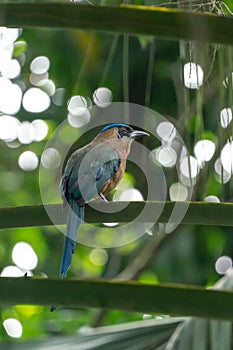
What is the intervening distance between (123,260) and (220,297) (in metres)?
4.97

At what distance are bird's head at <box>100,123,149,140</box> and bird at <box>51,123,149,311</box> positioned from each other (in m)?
0.02

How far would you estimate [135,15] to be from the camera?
1.18 m

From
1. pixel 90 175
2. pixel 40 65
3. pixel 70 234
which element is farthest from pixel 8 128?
pixel 70 234

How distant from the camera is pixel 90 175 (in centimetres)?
333

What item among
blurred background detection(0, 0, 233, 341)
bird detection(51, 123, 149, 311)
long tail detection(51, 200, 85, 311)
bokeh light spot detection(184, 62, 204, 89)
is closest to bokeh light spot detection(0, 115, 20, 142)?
blurred background detection(0, 0, 233, 341)

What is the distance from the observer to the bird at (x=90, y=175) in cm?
272

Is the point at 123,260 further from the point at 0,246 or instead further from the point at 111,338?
the point at 111,338

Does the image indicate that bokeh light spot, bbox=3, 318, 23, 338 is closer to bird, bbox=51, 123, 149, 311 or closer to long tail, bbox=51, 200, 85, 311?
bird, bbox=51, 123, 149, 311

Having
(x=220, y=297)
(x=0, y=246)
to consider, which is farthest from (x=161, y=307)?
(x=0, y=246)

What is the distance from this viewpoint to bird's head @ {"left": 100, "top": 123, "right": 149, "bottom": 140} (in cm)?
406

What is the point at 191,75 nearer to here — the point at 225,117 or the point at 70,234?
the point at 225,117

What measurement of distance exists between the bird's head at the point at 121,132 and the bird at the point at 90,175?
25mm

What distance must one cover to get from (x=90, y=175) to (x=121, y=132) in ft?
2.78

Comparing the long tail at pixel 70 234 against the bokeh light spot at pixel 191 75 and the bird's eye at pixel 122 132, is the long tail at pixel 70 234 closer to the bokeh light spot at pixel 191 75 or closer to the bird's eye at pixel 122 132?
the bokeh light spot at pixel 191 75
